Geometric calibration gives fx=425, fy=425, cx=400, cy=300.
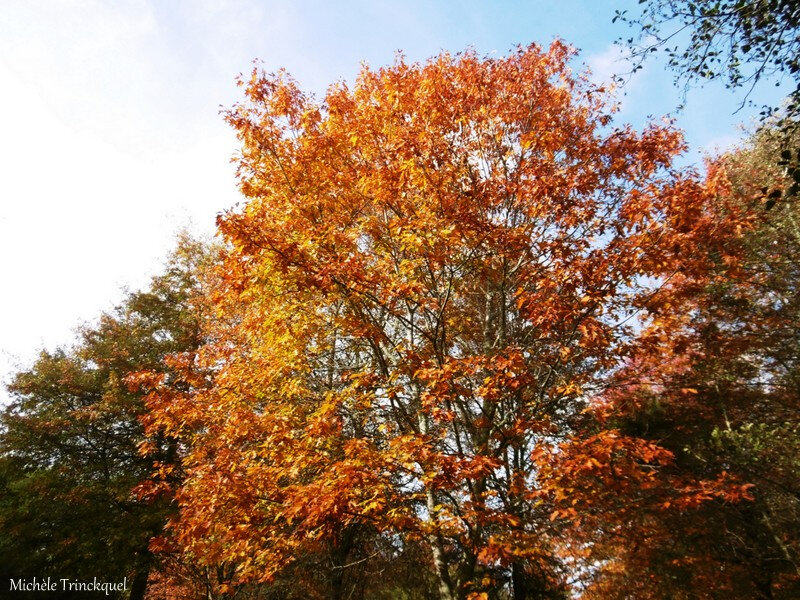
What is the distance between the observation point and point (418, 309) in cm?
800

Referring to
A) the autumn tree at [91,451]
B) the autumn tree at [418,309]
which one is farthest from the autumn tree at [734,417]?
the autumn tree at [91,451]

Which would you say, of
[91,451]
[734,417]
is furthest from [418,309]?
[91,451]

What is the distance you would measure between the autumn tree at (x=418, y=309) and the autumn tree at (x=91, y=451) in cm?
594

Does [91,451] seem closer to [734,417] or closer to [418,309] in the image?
[418,309]

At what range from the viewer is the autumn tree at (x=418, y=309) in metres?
6.12

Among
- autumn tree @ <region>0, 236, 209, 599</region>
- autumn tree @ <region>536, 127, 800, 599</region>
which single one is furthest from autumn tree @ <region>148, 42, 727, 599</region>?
autumn tree @ <region>0, 236, 209, 599</region>

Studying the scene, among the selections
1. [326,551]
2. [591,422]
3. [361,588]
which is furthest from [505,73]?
[361,588]

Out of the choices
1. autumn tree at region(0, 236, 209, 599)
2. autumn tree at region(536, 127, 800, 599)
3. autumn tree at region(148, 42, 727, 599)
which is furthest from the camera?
autumn tree at region(0, 236, 209, 599)

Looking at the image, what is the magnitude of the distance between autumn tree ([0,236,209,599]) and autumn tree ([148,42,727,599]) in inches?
234

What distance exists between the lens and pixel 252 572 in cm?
704

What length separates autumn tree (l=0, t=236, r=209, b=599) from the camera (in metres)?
11.7

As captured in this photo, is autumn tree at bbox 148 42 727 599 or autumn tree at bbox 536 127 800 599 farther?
autumn tree at bbox 536 127 800 599

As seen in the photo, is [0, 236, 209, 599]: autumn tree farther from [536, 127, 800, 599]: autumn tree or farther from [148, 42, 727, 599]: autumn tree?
[536, 127, 800, 599]: autumn tree

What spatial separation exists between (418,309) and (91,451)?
13253 mm
